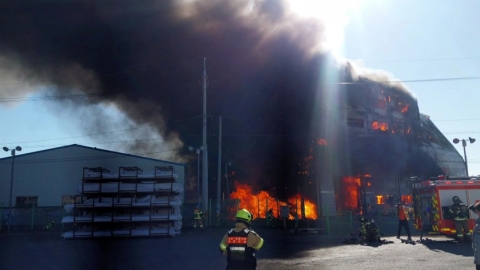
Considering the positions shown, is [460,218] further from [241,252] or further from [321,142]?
[321,142]

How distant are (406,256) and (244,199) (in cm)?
1839

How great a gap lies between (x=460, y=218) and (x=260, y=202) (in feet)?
51.6

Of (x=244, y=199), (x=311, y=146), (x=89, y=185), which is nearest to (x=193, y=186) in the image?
(x=244, y=199)

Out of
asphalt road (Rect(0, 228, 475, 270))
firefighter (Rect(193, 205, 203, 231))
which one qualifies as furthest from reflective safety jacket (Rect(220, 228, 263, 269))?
firefighter (Rect(193, 205, 203, 231))

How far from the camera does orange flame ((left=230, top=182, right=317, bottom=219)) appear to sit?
2709cm

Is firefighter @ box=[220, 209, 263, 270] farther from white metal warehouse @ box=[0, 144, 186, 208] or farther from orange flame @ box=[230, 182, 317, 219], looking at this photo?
white metal warehouse @ box=[0, 144, 186, 208]

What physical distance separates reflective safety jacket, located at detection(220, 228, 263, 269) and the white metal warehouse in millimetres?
25070

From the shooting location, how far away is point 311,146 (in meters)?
30.8

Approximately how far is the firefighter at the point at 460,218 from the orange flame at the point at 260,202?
44.6 ft

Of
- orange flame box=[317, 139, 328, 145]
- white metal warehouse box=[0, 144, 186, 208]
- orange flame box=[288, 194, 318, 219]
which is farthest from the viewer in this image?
orange flame box=[317, 139, 328, 145]

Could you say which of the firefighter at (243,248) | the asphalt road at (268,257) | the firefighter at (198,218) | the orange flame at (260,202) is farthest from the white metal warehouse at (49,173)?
the firefighter at (243,248)

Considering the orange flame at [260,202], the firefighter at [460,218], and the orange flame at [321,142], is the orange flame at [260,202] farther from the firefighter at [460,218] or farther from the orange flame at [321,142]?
the firefighter at [460,218]

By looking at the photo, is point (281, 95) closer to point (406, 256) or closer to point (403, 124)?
point (403, 124)

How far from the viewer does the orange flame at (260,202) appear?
88.9 ft
